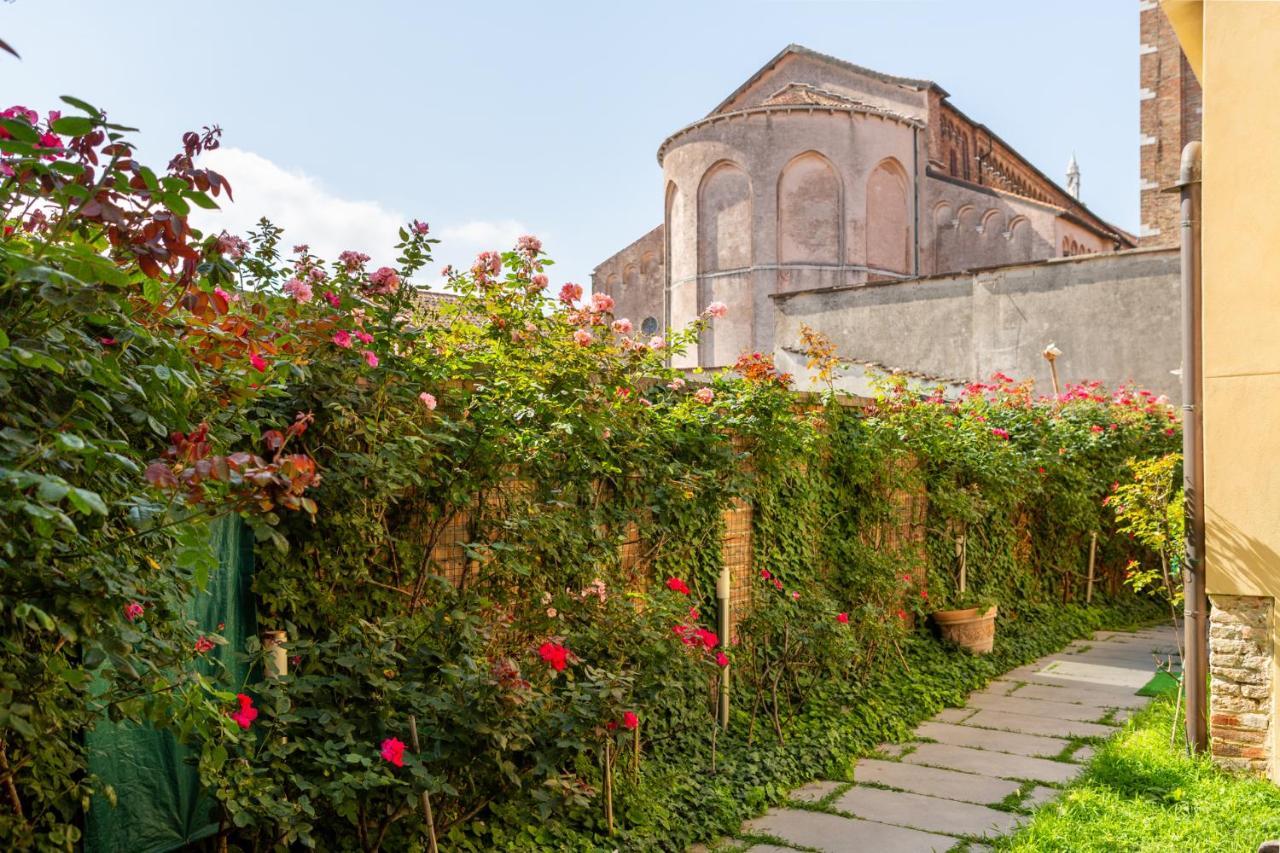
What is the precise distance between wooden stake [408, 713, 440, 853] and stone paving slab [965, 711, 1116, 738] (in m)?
4.57

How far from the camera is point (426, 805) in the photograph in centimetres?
396

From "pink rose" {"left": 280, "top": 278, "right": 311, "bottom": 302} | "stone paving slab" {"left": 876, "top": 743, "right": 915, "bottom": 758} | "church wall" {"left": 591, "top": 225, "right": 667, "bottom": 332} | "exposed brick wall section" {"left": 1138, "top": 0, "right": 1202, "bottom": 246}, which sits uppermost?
"exposed brick wall section" {"left": 1138, "top": 0, "right": 1202, "bottom": 246}

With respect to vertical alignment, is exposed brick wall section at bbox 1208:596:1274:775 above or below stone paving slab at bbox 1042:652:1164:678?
above

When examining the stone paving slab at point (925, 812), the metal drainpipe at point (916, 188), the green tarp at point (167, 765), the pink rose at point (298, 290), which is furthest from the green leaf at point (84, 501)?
the metal drainpipe at point (916, 188)

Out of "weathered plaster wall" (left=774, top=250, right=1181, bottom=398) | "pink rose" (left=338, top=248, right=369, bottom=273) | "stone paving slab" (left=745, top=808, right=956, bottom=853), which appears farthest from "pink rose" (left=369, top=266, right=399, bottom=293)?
"weathered plaster wall" (left=774, top=250, right=1181, bottom=398)

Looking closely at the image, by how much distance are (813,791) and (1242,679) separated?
7.77ft

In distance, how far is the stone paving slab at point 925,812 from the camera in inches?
210

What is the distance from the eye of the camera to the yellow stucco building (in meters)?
5.57

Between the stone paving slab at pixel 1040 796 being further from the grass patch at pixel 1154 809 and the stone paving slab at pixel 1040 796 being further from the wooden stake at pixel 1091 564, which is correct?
the wooden stake at pixel 1091 564

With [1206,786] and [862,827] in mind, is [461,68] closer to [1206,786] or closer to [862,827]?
[862,827]

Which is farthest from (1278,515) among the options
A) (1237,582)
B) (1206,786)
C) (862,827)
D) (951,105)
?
(951,105)

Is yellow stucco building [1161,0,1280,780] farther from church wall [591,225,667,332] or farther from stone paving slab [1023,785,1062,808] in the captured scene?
church wall [591,225,667,332]

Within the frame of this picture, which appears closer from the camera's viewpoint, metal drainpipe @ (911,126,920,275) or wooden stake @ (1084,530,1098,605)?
wooden stake @ (1084,530,1098,605)

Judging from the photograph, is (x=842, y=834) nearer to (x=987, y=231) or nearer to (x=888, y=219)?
(x=888, y=219)
